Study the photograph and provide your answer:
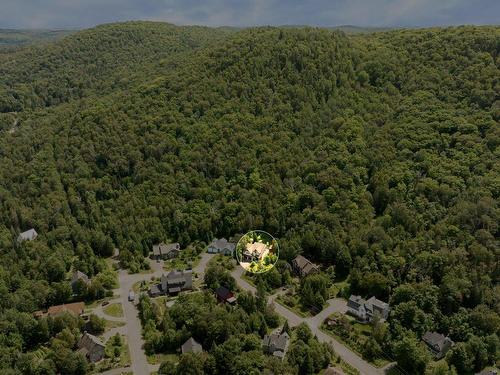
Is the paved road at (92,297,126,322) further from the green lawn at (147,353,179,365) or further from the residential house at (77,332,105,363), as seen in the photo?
the green lawn at (147,353,179,365)

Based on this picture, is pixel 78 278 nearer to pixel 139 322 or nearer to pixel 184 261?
pixel 139 322

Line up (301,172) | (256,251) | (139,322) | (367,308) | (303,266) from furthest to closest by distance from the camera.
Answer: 1. (301,172)
2. (303,266)
3. (139,322)
4. (367,308)
5. (256,251)

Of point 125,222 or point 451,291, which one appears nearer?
point 451,291

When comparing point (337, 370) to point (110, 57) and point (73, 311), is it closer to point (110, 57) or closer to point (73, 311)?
point (73, 311)

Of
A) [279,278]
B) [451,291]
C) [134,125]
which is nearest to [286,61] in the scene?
[134,125]

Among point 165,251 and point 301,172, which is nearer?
point 165,251

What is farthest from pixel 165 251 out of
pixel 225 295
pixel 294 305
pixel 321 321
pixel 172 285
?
pixel 321 321

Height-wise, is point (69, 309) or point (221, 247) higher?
point (221, 247)

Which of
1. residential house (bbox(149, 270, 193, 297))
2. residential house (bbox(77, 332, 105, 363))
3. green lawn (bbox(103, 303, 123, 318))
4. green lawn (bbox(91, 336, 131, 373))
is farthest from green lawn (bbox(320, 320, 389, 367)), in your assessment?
green lawn (bbox(103, 303, 123, 318))
